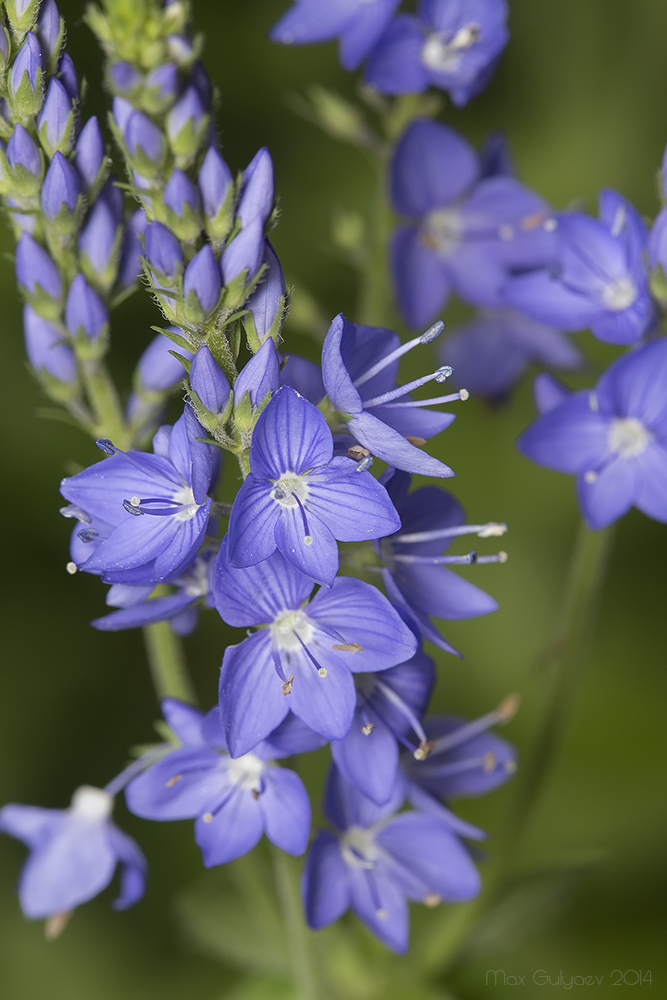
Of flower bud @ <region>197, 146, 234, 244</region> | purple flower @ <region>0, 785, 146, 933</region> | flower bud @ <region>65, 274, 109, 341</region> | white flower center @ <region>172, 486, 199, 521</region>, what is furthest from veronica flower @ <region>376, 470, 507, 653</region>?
purple flower @ <region>0, 785, 146, 933</region>

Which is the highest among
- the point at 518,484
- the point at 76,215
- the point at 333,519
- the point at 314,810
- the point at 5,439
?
the point at 76,215

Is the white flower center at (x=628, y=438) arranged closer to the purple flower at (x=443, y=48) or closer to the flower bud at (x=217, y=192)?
the purple flower at (x=443, y=48)

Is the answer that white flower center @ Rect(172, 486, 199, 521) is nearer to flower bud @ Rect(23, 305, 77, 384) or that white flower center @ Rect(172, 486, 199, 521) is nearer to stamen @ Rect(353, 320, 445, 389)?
stamen @ Rect(353, 320, 445, 389)

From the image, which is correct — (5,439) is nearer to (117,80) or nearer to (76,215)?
(76,215)

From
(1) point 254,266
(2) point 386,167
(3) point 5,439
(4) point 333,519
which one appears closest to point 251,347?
(1) point 254,266

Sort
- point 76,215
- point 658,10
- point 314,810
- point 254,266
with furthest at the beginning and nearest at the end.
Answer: point 658,10, point 314,810, point 76,215, point 254,266

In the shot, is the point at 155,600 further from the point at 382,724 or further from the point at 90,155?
the point at 90,155
